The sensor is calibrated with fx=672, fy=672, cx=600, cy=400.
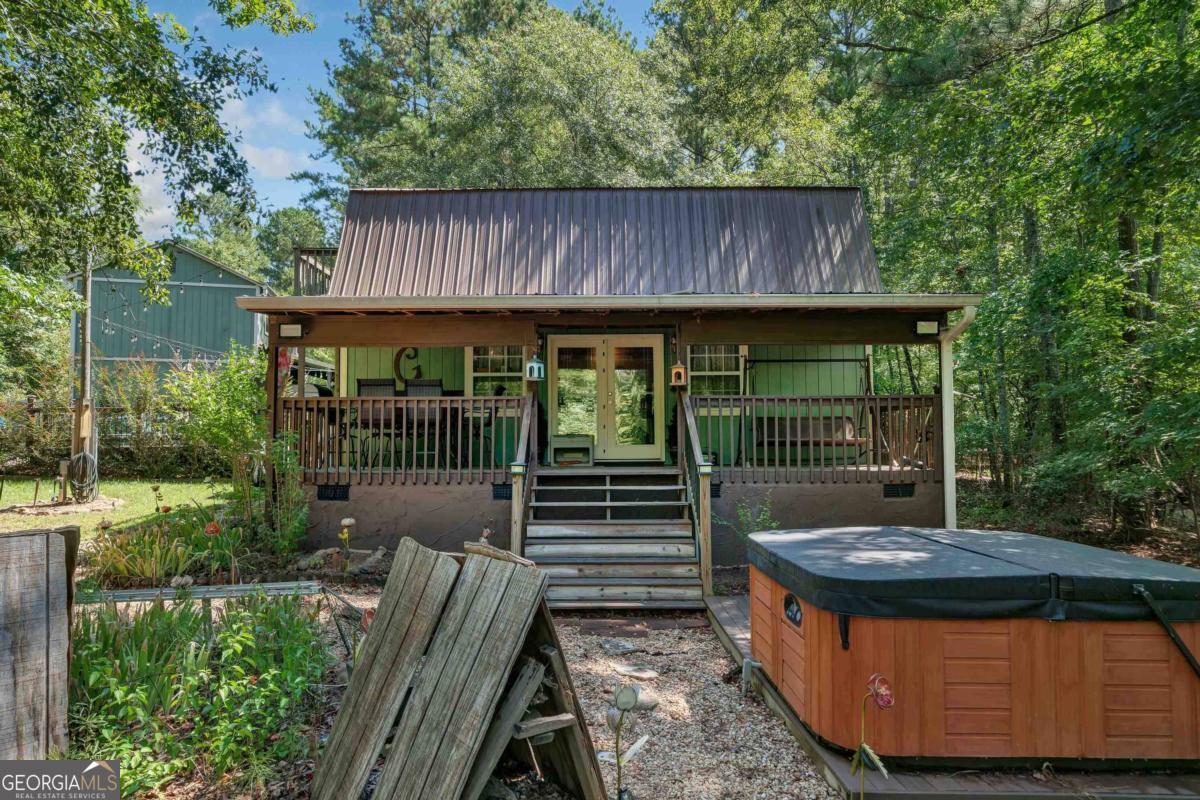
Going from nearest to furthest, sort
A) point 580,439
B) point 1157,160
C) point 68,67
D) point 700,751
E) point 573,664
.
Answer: point 700,751, point 573,664, point 1157,160, point 68,67, point 580,439

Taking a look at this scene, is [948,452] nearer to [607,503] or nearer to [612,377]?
[607,503]

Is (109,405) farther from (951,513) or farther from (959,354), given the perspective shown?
(959,354)

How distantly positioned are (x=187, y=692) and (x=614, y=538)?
13.8 feet

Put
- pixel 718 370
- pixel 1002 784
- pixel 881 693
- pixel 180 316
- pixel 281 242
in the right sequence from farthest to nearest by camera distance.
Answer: pixel 281 242, pixel 180 316, pixel 718 370, pixel 1002 784, pixel 881 693

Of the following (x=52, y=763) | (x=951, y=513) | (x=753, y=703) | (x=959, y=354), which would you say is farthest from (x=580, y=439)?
(x=959, y=354)

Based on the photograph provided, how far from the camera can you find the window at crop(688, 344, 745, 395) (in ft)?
32.4

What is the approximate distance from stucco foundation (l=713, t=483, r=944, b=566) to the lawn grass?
660cm

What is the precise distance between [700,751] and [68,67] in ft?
26.7

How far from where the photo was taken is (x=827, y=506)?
7.71 meters

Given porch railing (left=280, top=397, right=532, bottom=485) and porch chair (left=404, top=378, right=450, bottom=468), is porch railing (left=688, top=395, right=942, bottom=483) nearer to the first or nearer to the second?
porch railing (left=280, top=397, right=532, bottom=485)

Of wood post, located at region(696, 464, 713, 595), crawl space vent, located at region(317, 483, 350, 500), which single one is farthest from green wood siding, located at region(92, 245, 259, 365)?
wood post, located at region(696, 464, 713, 595)

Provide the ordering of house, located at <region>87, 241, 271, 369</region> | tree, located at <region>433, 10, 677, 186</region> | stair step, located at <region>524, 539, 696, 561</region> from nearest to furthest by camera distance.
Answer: stair step, located at <region>524, 539, 696, 561</region> < tree, located at <region>433, 10, 677, 186</region> < house, located at <region>87, 241, 271, 369</region>

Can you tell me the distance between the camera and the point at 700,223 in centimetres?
984

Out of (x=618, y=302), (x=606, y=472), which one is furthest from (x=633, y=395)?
(x=618, y=302)
